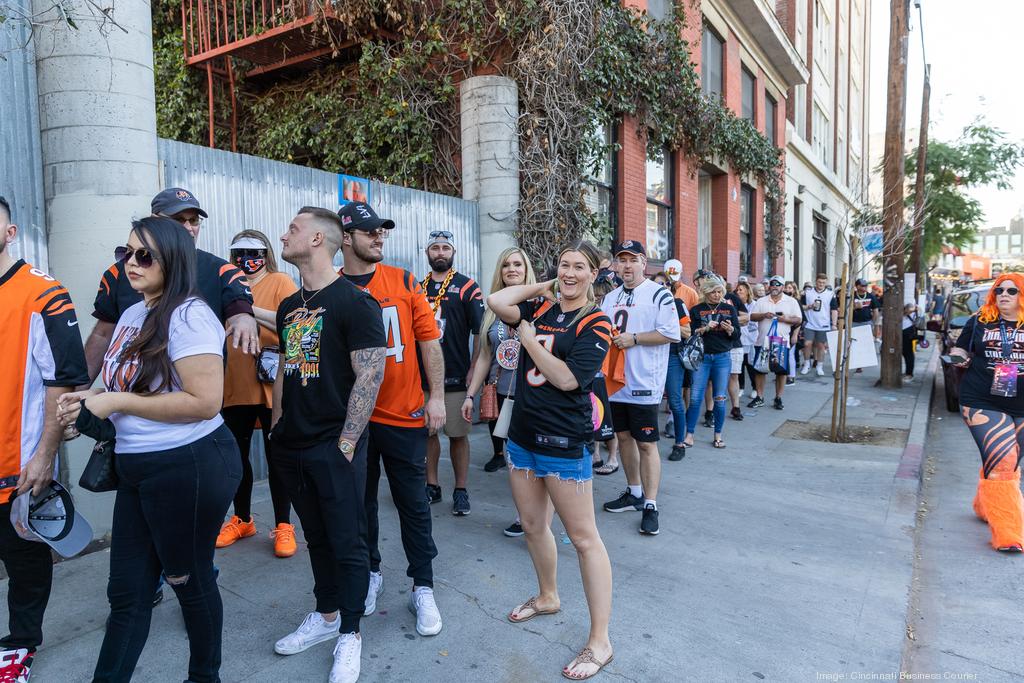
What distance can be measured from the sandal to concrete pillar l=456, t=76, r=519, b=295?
5.32 m

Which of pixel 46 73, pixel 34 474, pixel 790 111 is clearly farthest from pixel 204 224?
pixel 790 111

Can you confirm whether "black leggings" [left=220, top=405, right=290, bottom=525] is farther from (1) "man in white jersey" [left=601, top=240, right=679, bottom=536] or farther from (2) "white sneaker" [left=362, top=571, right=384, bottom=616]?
(1) "man in white jersey" [left=601, top=240, right=679, bottom=536]

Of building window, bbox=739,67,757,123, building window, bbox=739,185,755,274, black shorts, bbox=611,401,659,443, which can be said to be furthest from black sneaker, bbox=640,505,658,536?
building window, bbox=739,67,757,123

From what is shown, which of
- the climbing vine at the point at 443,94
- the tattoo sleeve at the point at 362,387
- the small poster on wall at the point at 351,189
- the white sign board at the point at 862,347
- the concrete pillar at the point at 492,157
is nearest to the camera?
the tattoo sleeve at the point at 362,387

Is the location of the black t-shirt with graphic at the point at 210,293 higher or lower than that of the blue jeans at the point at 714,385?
higher

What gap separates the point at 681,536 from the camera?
4.62 meters

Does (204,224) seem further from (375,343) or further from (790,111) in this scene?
(790,111)

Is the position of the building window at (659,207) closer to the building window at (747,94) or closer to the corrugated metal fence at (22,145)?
the building window at (747,94)

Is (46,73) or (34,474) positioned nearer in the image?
(34,474)

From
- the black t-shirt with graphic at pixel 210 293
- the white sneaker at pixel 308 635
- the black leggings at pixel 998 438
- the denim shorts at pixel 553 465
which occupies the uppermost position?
the black t-shirt with graphic at pixel 210 293

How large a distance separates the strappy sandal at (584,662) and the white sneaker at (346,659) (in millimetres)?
904

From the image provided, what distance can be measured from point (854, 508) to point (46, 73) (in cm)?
659

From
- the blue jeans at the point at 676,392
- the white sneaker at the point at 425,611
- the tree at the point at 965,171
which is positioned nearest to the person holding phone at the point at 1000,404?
the blue jeans at the point at 676,392

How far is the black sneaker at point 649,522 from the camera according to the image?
4.60 m
